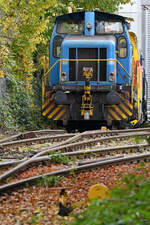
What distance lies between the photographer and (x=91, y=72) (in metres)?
13.0

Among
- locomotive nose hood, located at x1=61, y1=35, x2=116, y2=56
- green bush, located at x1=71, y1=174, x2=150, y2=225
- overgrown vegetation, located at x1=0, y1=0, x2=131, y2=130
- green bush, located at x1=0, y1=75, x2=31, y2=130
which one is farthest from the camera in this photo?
green bush, located at x1=0, y1=75, x2=31, y2=130

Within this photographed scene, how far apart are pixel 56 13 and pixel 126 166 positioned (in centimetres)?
1260

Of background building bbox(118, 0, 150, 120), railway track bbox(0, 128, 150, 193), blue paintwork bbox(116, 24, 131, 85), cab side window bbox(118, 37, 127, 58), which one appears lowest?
railway track bbox(0, 128, 150, 193)

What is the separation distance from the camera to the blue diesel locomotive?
12.9 metres

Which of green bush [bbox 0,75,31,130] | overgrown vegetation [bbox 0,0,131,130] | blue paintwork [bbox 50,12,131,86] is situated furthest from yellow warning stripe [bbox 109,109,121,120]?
green bush [bbox 0,75,31,130]

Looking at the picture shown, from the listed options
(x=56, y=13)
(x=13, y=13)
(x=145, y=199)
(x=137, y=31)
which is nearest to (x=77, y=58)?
(x=13, y=13)

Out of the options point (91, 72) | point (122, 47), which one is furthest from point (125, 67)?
point (91, 72)

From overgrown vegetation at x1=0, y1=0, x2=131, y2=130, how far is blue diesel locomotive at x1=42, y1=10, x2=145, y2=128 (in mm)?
1008

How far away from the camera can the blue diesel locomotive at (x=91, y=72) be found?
1295 centimetres

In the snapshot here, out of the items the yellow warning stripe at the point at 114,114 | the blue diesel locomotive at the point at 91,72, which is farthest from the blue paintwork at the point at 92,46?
the yellow warning stripe at the point at 114,114

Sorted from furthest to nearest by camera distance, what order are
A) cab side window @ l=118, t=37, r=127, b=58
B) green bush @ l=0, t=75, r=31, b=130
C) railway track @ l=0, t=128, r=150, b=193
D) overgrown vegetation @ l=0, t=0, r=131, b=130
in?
1. green bush @ l=0, t=75, r=31, b=130
2. overgrown vegetation @ l=0, t=0, r=131, b=130
3. cab side window @ l=118, t=37, r=127, b=58
4. railway track @ l=0, t=128, r=150, b=193

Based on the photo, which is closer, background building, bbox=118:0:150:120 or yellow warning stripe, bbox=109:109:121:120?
yellow warning stripe, bbox=109:109:121:120

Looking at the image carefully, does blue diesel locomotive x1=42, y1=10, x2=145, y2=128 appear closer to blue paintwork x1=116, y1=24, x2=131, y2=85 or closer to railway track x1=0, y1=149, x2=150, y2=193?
blue paintwork x1=116, y1=24, x2=131, y2=85

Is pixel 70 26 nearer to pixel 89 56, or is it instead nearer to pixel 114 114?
pixel 89 56
